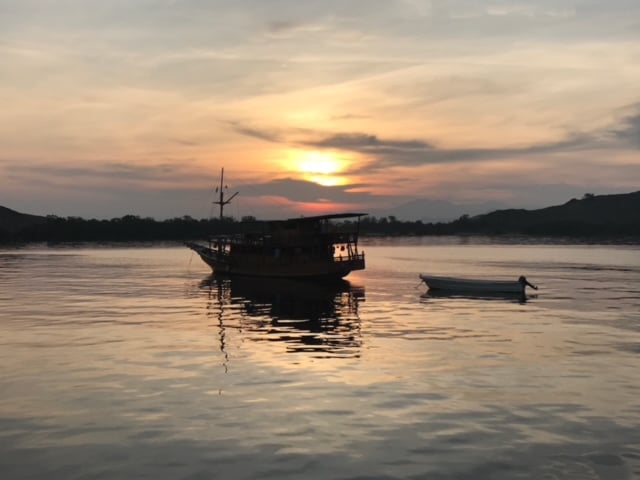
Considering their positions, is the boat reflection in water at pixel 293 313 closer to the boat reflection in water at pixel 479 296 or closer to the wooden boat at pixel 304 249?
the wooden boat at pixel 304 249

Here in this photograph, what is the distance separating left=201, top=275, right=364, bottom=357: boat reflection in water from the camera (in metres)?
29.0

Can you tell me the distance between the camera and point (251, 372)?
21.7 metres

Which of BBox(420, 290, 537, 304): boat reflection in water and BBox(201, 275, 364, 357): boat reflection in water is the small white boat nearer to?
BBox(420, 290, 537, 304): boat reflection in water

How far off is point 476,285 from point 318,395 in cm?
4003

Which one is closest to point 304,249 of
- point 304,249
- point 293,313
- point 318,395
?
point 304,249

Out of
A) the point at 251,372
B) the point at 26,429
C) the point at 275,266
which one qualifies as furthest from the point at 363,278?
the point at 26,429

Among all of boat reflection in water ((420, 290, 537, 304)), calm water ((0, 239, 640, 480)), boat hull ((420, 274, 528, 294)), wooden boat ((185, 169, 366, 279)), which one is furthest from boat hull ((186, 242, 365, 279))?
calm water ((0, 239, 640, 480))

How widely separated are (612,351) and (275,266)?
4601 centimetres

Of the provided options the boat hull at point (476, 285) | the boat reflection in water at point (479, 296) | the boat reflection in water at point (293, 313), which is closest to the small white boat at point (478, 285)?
the boat hull at point (476, 285)

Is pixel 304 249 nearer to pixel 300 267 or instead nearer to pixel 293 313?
pixel 300 267

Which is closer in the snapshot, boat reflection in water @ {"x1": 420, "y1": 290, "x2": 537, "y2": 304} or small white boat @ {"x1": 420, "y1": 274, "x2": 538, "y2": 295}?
boat reflection in water @ {"x1": 420, "y1": 290, "x2": 537, "y2": 304}

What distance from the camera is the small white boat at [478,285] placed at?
5404 cm

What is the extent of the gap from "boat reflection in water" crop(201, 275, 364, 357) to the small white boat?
291 inches

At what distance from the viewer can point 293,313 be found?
41.6 meters
